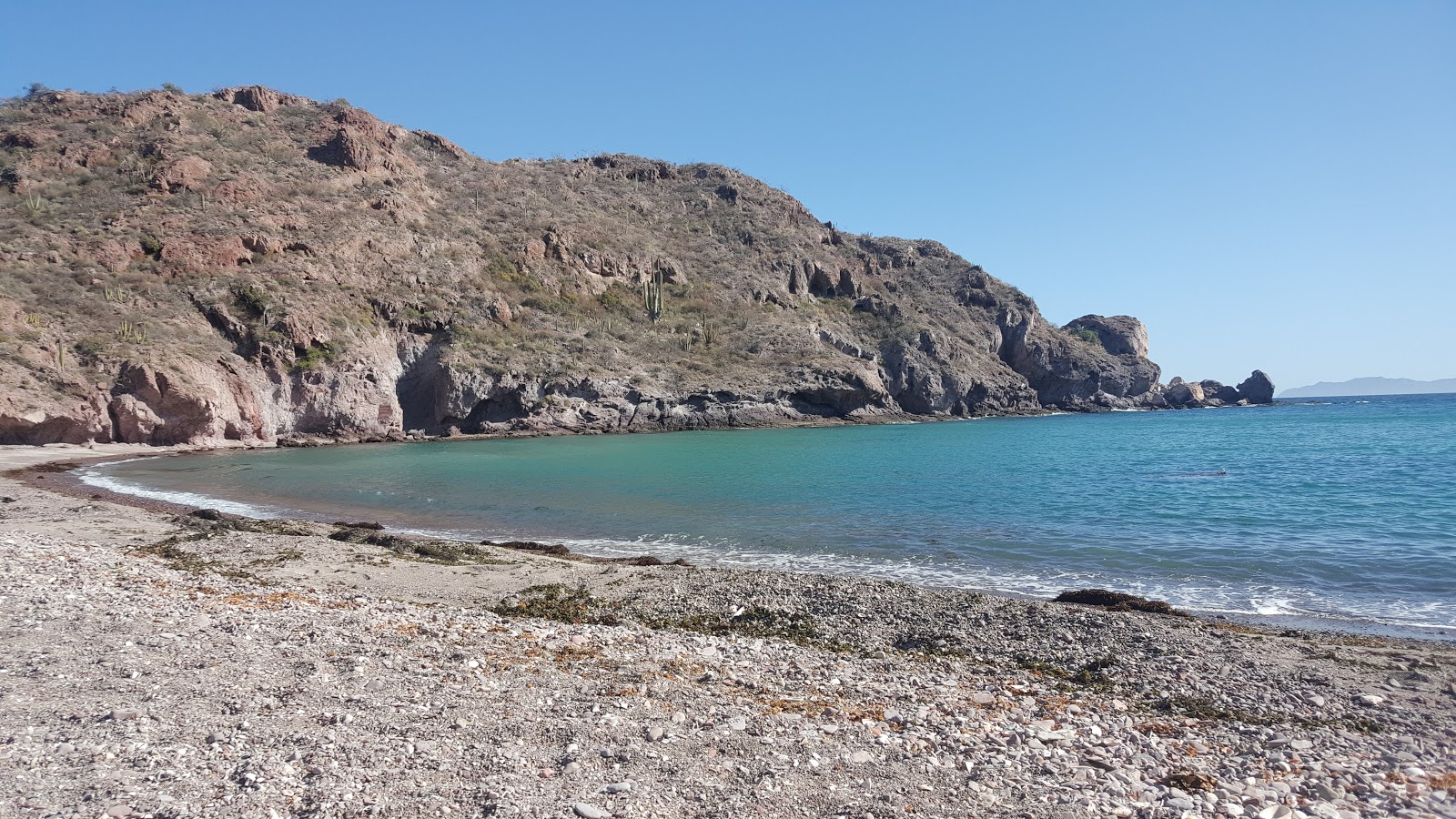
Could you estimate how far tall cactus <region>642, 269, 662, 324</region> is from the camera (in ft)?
257

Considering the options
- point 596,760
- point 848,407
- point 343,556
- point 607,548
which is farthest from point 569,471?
point 848,407

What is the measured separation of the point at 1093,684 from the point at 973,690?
4.61ft

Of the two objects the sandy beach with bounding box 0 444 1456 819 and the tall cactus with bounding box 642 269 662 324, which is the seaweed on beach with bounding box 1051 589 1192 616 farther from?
the tall cactus with bounding box 642 269 662 324

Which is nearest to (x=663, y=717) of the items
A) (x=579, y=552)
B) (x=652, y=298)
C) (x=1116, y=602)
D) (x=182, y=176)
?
(x=1116, y=602)

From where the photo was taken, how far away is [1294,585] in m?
12.0

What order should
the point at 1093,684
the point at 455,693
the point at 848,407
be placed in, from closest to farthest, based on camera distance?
the point at 455,693 < the point at 1093,684 < the point at 848,407

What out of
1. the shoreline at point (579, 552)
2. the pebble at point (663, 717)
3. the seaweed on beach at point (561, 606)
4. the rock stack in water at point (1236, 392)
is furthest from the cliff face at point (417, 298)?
the pebble at point (663, 717)

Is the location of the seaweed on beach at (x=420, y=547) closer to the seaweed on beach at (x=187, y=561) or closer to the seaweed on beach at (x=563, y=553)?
the seaweed on beach at (x=563, y=553)

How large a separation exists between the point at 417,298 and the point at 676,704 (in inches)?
2417

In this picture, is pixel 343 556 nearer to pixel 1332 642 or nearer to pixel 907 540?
pixel 907 540

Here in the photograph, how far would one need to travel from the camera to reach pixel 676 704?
20.4 ft

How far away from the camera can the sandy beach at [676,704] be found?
4535 mm

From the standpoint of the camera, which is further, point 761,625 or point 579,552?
point 579,552

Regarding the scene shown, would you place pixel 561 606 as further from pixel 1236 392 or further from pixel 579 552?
pixel 1236 392
